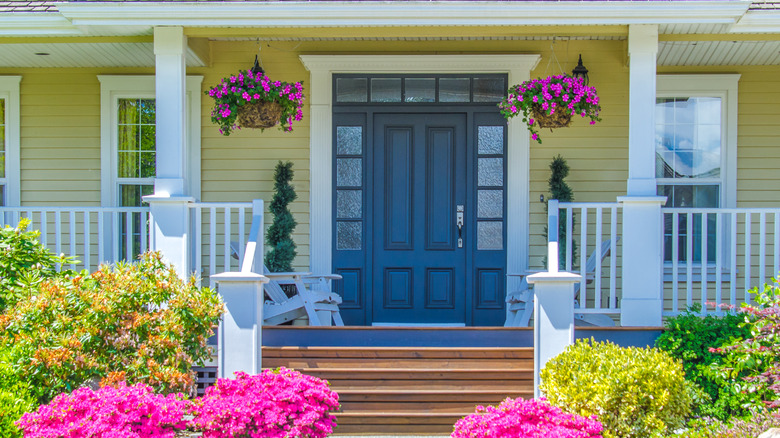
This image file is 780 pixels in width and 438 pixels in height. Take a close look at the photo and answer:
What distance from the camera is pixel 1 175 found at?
319 inches

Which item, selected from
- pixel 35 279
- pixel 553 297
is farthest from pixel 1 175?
pixel 553 297

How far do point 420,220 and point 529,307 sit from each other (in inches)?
58.5

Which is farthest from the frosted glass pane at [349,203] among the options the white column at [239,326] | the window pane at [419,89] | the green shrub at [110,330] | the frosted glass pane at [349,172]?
the green shrub at [110,330]

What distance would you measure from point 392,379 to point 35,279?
8.42 feet

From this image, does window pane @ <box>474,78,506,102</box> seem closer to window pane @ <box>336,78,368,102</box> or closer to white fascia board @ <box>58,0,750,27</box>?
window pane @ <box>336,78,368,102</box>

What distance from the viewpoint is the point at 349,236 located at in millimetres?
7816

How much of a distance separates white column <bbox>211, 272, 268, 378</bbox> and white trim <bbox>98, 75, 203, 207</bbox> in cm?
252

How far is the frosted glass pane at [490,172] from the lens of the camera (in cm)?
777

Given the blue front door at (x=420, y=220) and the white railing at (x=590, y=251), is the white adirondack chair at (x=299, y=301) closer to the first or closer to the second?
the blue front door at (x=420, y=220)

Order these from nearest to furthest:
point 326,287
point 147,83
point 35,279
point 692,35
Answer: point 35,279 → point 692,35 → point 326,287 → point 147,83

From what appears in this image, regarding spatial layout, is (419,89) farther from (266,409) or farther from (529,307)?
(266,409)

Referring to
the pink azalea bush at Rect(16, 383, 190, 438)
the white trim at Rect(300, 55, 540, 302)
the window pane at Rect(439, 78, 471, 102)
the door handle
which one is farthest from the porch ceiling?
the pink azalea bush at Rect(16, 383, 190, 438)

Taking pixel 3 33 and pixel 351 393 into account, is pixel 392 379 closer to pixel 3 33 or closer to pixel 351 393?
pixel 351 393

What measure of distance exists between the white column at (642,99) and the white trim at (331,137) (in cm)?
151
